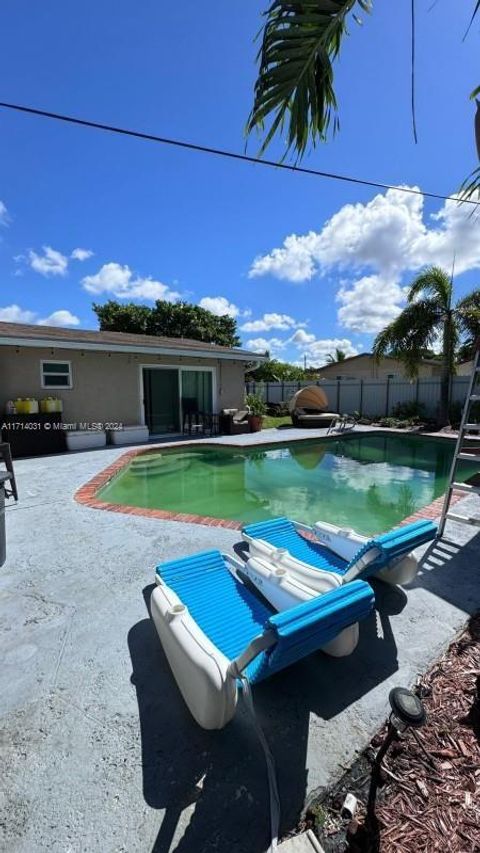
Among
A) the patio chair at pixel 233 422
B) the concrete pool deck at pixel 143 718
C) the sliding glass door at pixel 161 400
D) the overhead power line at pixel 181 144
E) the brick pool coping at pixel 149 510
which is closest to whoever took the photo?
the concrete pool deck at pixel 143 718

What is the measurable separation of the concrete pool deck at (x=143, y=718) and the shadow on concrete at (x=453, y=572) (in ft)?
0.06

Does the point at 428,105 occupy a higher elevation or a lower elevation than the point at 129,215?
lower

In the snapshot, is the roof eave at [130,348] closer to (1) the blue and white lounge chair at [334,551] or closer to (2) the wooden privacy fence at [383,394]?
(2) the wooden privacy fence at [383,394]

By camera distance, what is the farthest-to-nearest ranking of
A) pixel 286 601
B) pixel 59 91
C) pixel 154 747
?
pixel 59 91 < pixel 286 601 < pixel 154 747

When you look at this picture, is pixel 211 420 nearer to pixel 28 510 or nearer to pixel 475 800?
pixel 28 510

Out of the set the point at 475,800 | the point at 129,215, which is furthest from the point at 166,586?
the point at 129,215

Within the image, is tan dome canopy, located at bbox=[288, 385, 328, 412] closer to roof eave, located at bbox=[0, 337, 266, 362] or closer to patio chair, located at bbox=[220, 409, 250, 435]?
roof eave, located at bbox=[0, 337, 266, 362]

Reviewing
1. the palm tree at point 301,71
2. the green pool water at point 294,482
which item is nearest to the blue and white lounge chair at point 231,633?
the palm tree at point 301,71

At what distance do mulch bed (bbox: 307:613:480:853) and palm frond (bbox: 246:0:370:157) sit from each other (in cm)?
339

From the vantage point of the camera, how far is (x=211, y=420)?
1352 cm

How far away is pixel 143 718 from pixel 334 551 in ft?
7.39

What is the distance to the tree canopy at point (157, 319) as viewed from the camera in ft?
102

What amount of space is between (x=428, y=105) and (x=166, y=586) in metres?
4.52

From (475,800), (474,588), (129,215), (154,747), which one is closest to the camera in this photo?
(475,800)
